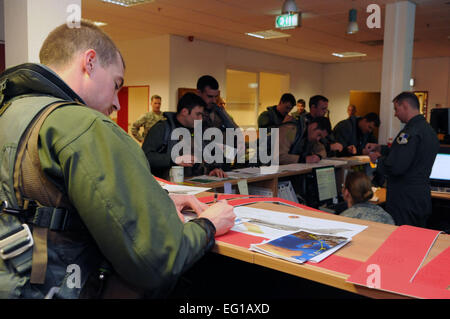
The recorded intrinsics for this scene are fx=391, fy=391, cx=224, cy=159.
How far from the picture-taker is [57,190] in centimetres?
85

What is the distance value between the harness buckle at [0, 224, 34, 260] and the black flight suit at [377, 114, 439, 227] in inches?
118

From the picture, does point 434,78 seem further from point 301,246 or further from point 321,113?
point 301,246

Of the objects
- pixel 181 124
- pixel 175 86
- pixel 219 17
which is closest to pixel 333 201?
pixel 181 124

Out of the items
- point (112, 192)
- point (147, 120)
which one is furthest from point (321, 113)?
point (112, 192)

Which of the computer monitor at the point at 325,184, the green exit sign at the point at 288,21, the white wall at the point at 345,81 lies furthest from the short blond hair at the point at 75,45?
the white wall at the point at 345,81

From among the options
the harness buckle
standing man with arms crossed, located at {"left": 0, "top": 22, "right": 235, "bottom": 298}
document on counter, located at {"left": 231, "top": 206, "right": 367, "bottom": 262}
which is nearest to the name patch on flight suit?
document on counter, located at {"left": 231, "top": 206, "right": 367, "bottom": 262}

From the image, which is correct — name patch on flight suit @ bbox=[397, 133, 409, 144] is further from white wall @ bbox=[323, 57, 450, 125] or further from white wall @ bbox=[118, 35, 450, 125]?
white wall @ bbox=[323, 57, 450, 125]

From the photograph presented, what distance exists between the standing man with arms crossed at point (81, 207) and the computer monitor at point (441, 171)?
353 centimetres

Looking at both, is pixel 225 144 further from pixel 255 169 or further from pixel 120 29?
pixel 120 29

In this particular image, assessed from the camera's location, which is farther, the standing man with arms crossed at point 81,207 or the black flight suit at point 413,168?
the black flight suit at point 413,168

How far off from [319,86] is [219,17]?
21.5 feet

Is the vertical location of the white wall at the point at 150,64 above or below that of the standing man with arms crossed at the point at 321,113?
above

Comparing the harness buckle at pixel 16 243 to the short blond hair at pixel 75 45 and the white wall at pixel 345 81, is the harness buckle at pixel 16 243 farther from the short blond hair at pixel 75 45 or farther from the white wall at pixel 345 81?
the white wall at pixel 345 81

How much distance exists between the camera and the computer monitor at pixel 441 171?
372 centimetres
